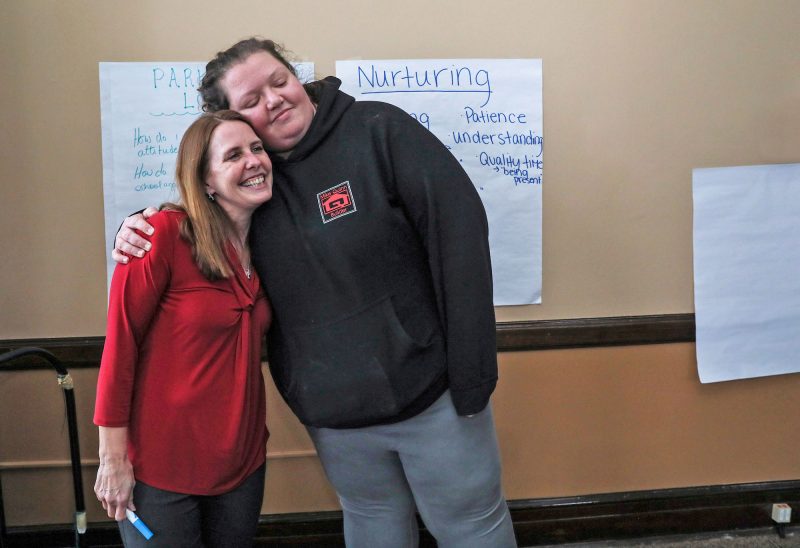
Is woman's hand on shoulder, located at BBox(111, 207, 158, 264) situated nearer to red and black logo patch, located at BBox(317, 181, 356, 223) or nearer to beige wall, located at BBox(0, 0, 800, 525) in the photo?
red and black logo patch, located at BBox(317, 181, 356, 223)

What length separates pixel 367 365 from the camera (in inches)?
50.8

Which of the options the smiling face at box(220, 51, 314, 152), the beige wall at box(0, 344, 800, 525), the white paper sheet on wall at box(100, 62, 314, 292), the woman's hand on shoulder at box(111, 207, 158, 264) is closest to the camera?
the woman's hand on shoulder at box(111, 207, 158, 264)

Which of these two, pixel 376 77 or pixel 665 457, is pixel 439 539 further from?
pixel 376 77

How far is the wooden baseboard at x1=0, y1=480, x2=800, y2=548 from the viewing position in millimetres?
2100

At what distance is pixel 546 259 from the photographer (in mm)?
2090

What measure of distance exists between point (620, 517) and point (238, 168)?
67.5 inches

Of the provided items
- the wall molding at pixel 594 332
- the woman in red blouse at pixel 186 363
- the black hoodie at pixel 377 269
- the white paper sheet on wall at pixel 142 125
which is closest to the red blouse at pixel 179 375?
the woman in red blouse at pixel 186 363

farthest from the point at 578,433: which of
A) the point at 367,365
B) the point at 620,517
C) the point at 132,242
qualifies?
the point at 132,242

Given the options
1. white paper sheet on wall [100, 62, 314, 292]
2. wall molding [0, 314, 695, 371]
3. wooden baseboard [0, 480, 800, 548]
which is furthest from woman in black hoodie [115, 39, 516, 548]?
wooden baseboard [0, 480, 800, 548]

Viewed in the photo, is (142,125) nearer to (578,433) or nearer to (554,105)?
(554,105)

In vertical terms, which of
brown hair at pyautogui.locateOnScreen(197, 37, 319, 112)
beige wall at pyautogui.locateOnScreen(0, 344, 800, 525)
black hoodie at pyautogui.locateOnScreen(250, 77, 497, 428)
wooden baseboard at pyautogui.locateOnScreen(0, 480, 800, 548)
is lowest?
wooden baseboard at pyautogui.locateOnScreen(0, 480, 800, 548)

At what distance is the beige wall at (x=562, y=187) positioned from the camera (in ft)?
6.18

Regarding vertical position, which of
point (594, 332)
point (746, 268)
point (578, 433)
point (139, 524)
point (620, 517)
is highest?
point (746, 268)

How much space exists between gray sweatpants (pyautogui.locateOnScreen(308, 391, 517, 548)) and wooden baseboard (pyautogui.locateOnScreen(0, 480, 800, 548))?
69cm
